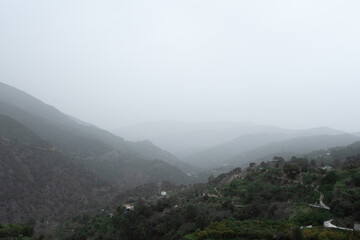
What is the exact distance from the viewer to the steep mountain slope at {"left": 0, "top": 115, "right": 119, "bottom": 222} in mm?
56688

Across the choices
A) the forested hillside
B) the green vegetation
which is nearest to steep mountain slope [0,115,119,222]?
the forested hillside

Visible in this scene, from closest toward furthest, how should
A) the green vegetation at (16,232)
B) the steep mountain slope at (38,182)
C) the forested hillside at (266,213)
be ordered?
the forested hillside at (266,213) → the green vegetation at (16,232) → the steep mountain slope at (38,182)

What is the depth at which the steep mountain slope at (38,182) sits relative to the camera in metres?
56.7

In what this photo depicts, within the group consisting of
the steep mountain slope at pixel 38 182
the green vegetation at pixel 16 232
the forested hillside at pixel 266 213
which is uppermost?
the forested hillside at pixel 266 213

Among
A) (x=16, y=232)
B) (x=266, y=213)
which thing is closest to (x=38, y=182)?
(x=16, y=232)

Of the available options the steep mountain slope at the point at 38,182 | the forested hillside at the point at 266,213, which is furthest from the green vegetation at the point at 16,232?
the steep mountain slope at the point at 38,182

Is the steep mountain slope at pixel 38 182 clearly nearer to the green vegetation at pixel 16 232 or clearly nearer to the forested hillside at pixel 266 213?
the forested hillside at pixel 266 213

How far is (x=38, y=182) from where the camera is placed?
2606 inches

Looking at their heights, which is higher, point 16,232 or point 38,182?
point 16,232

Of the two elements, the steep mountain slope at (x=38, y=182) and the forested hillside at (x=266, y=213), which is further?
the steep mountain slope at (x=38, y=182)

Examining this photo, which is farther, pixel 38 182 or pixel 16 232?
pixel 38 182

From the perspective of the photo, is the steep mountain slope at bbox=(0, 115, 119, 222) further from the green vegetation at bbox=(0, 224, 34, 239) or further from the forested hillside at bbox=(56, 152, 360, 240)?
the green vegetation at bbox=(0, 224, 34, 239)

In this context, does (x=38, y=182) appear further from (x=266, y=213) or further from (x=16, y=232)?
(x=266, y=213)

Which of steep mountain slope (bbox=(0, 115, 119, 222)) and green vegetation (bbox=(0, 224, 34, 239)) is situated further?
steep mountain slope (bbox=(0, 115, 119, 222))
